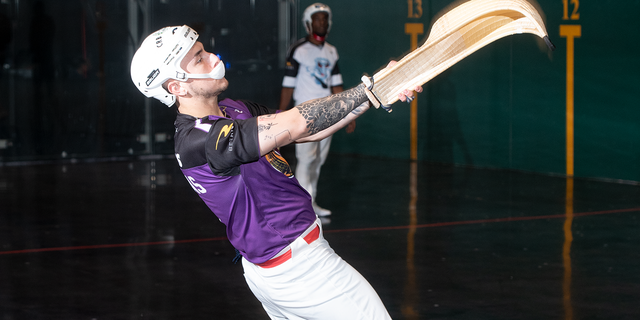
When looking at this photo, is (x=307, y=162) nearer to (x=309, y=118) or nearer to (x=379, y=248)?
(x=379, y=248)

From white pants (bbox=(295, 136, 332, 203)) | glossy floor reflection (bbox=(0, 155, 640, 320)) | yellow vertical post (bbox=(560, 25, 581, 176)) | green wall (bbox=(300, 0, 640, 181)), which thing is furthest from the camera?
yellow vertical post (bbox=(560, 25, 581, 176))

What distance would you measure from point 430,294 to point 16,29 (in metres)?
9.34

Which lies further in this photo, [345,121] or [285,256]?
[345,121]

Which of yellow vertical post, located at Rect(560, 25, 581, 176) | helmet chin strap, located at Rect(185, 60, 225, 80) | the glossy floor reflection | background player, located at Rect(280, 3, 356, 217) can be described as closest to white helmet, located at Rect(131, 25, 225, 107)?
helmet chin strap, located at Rect(185, 60, 225, 80)

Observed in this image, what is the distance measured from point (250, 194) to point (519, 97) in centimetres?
891

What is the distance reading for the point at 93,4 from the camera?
12734 millimetres

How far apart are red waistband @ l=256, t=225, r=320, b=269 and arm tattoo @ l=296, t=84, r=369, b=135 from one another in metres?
0.45

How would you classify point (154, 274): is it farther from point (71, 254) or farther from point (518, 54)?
point (518, 54)

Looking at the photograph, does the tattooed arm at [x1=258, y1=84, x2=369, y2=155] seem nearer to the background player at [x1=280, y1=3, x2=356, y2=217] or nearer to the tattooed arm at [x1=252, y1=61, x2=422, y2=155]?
the tattooed arm at [x1=252, y1=61, x2=422, y2=155]

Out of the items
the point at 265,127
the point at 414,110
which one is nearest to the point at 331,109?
the point at 265,127

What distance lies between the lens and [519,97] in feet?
36.3

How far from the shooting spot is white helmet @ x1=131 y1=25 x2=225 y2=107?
2.72 metres

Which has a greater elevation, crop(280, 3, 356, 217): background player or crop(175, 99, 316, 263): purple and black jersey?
crop(280, 3, 356, 217): background player

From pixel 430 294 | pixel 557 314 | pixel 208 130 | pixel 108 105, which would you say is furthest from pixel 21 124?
pixel 208 130
